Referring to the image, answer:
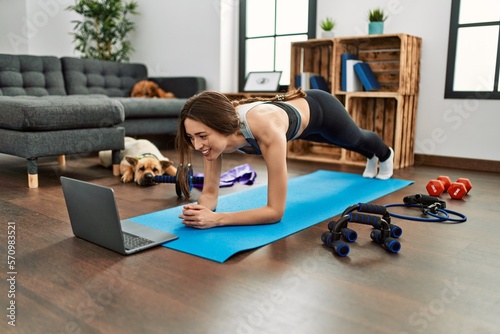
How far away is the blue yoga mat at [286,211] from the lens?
1491mm

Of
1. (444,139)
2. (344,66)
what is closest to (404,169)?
(444,139)

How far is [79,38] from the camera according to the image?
185 inches

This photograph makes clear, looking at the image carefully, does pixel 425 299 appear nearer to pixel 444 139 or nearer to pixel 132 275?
pixel 132 275

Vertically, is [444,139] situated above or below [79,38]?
below

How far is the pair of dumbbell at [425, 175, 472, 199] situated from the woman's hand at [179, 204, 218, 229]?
1218mm

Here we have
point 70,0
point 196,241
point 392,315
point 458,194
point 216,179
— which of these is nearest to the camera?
point 392,315

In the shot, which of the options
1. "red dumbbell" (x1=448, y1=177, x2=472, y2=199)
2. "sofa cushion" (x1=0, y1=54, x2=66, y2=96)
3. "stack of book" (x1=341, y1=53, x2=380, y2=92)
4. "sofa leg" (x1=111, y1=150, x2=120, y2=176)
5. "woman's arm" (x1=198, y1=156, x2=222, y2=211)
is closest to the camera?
"woman's arm" (x1=198, y1=156, x2=222, y2=211)

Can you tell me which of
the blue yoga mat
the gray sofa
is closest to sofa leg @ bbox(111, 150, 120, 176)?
the gray sofa

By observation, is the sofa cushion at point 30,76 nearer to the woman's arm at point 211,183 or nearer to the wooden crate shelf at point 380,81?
the wooden crate shelf at point 380,81

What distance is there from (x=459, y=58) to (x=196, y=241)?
2.47 metres

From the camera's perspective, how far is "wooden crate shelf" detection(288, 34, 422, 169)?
10.2 ft

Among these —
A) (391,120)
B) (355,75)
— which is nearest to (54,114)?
(355,75)

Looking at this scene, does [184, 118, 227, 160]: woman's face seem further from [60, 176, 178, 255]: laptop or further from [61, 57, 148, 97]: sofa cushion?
[61, 57, 148, 97]: sofa cushion

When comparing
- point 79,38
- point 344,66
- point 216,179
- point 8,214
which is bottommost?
point 8,214
